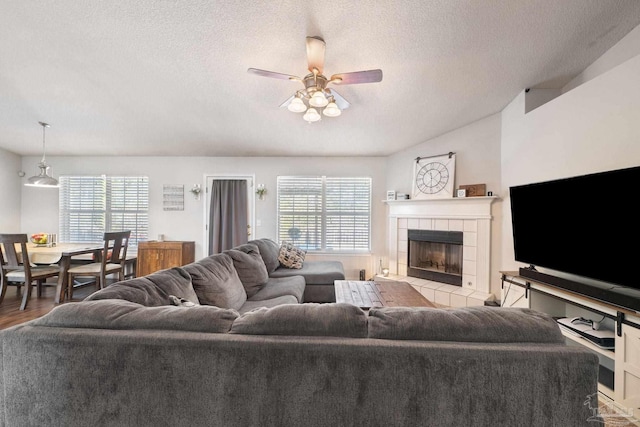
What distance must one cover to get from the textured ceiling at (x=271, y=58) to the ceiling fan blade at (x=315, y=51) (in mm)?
108

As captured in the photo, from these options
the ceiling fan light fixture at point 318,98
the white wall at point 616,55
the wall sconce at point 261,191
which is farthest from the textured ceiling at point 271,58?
the wall sconce at point 261,191

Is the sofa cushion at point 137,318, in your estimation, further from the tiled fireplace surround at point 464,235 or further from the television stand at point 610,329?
the tiled fireplace surround at point 464,235

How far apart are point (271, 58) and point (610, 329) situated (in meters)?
3.70

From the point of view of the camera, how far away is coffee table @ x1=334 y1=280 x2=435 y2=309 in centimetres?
229

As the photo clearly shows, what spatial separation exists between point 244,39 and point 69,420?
2637mm

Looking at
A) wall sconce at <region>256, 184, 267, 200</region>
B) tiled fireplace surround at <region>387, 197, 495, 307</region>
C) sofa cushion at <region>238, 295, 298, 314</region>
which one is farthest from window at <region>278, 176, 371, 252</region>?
sofa cushion at <region>238, 295, 298, 314</region>

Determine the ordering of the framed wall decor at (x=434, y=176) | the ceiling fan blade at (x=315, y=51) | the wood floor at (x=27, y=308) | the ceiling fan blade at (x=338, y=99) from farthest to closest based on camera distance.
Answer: the framed wall decor at (x=434, y=176)
the wood floor at (x=27, y=308)
the ceiling fan blade at (x=338, y=99)
the ceiling fan blade at (x=315, y=51)

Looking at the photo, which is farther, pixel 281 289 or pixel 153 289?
pixel 281 289

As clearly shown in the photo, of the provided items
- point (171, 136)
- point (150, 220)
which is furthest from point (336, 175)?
point (150, 220)

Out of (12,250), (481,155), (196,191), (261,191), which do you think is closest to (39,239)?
(12,250)

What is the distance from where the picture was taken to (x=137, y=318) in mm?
999

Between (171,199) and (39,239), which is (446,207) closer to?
(171,199)

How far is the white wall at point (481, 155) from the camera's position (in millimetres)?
3420

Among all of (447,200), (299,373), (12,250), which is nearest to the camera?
(299,373)
